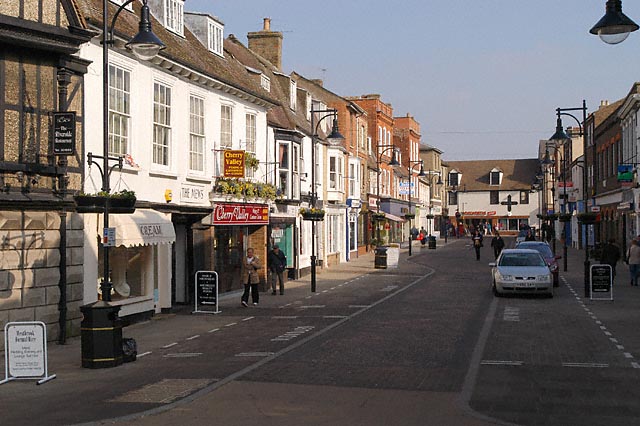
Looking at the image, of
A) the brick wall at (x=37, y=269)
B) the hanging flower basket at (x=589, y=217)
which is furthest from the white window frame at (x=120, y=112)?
the hanging flower basket at (x=589, y=217)

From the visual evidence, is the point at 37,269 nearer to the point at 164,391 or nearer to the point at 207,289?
the point at 164,391

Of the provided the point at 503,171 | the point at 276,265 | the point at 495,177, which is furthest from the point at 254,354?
the point at 503,171

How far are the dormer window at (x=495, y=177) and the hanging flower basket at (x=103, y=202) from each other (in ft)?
340

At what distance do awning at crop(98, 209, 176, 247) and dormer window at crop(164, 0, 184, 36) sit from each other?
6.89m

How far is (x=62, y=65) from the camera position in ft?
55.2

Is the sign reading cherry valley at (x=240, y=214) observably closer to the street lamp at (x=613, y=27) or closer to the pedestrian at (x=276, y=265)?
the pedestrian at (x=276, y=265)

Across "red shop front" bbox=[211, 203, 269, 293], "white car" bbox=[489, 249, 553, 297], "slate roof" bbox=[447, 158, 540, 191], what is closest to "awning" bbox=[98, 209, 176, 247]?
"red shop front" bbox=[211, 203, 269, 293]

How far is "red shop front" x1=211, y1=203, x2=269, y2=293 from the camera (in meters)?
26.0

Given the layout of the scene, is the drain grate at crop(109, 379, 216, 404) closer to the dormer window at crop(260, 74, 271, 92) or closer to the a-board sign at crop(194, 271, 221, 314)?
the a-board sign at crop(194, 271, 221, 314)

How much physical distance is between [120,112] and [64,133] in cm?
331

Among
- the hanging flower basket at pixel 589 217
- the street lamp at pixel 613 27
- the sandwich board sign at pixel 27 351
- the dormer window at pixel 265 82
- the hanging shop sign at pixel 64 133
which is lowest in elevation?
the sandwich board sign at pixel 27 351

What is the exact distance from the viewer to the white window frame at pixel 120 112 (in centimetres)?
1898

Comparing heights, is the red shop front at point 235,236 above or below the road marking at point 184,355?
above

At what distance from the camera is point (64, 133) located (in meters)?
16.1
